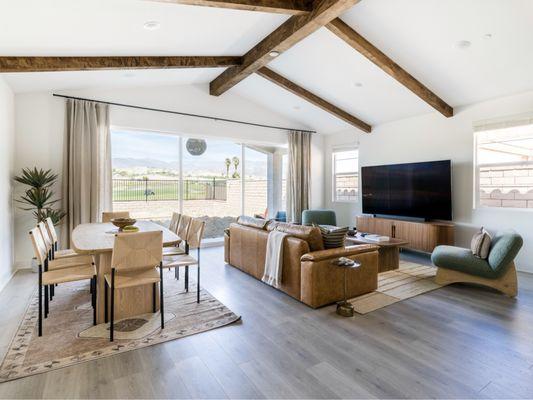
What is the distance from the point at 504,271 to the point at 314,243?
2258mm

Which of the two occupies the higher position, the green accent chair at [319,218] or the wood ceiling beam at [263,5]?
the wood ceiling beam at [263,5]

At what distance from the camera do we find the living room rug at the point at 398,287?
10.8 feet

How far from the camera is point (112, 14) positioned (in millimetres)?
2889

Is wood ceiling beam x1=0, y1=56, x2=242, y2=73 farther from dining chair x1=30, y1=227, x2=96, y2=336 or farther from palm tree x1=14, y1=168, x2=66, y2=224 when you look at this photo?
dining chair x1=30, y1=227, x2=96, y2=336

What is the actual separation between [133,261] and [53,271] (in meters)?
0.89

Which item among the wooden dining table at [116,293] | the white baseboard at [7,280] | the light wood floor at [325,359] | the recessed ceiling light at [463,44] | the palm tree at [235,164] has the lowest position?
the light wood floor at [325,359]

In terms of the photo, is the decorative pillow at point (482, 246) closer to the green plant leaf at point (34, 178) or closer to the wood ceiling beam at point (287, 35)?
the wood ceiling beam at point (287, 35)

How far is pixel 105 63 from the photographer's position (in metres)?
3.83

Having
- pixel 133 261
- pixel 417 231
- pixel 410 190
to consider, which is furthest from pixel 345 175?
pixel 133 261

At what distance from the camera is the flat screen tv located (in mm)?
5293

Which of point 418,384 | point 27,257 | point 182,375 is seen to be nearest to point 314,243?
point 418,384

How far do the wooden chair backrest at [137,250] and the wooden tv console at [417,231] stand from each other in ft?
14.5

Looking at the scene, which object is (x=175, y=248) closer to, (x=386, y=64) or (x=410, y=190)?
(x=386, y=64)

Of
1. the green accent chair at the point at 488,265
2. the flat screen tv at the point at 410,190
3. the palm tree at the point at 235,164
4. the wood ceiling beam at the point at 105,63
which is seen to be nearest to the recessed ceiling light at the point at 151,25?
the wood ceiling beam at the point at 105,63
